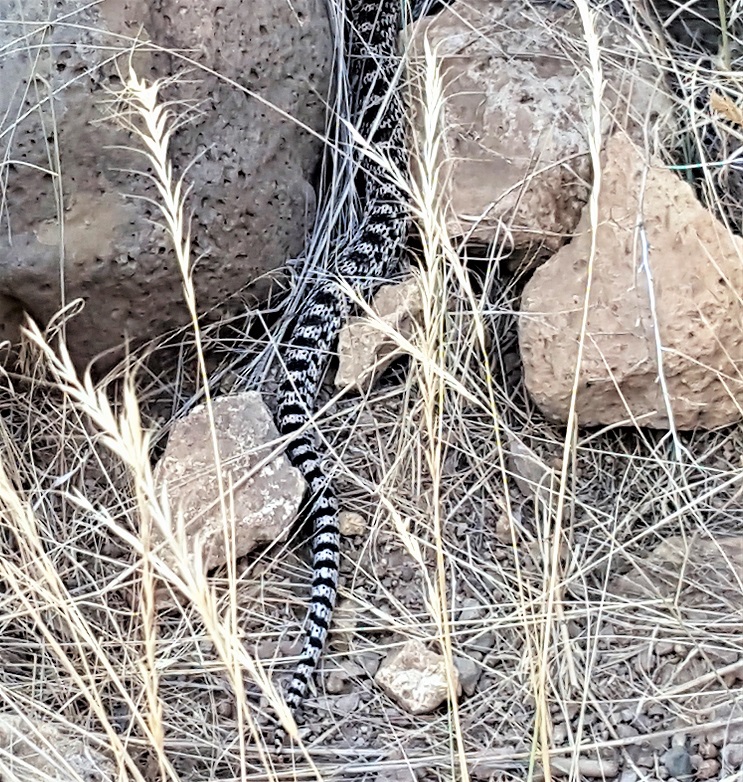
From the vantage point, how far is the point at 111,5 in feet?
8.59

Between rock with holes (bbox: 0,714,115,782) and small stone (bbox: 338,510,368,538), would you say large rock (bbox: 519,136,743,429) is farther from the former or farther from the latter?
rock with holes (bbox: 0,714,115,782)

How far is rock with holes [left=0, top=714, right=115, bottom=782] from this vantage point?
1.94 metres

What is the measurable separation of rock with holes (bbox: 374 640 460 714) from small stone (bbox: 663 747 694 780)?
485mm

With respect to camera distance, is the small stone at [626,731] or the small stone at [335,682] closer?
the small stone at [626,731]

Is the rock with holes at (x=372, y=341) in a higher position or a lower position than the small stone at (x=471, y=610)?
higher

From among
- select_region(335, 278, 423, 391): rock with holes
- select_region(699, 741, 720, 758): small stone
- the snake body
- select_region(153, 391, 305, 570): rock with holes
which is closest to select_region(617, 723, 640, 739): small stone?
select_region(699, 741, 720, 758): small stone

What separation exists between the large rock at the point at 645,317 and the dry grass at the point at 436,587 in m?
0.14

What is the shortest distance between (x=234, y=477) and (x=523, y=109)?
4.79 feet

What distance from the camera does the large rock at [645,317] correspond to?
8.52 feet

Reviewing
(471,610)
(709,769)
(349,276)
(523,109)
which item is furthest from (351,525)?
(523,109)

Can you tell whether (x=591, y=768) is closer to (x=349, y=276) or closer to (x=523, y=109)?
(x=349, y=276)

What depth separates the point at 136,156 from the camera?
8.84 ft

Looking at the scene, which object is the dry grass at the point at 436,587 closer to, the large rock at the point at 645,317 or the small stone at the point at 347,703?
the small stone at the point at 347,703

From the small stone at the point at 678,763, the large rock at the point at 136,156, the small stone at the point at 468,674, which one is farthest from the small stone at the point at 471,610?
the large rock at the point at 136,156
